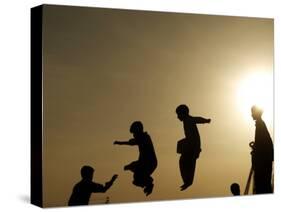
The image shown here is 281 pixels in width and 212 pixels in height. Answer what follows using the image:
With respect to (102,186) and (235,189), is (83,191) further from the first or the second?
(235,189)

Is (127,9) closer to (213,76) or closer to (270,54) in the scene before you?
(213,76)

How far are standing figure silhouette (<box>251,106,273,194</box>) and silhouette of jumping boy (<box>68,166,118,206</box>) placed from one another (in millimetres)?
1972

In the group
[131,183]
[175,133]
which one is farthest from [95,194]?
[175,133]

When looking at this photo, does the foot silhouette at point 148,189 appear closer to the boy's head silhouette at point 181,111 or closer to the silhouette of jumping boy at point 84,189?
the silhouette of jumping boy at point 84,189

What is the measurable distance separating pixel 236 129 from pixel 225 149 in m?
0.26

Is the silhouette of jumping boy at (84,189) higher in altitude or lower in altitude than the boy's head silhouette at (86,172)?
lower

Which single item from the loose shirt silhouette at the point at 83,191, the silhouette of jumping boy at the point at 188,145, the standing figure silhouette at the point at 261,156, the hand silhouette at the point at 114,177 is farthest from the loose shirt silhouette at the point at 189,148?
the loose shirt silhouette at the point at 83,191

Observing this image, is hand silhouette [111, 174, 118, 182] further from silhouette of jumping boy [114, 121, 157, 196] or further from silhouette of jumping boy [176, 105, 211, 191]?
silhouette of jumping boy [176, 105, 211, 191]

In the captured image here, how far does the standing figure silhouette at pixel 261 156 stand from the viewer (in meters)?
8.97

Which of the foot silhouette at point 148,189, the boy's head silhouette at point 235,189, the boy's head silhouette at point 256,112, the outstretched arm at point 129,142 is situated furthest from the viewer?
the boy's head silhouette at point 256,112

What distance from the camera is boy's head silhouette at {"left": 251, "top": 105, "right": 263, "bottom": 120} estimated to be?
29.3 ft

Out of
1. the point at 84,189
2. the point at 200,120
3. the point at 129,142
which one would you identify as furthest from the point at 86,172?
the point at 200,120

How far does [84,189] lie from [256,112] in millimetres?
2219

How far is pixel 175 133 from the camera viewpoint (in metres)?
8.50
